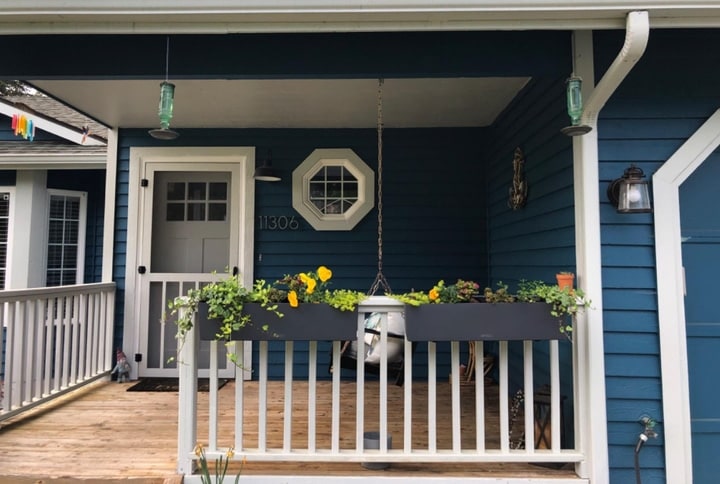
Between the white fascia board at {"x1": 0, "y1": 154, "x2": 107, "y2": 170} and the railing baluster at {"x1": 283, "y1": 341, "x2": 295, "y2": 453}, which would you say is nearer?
the railing baluster at {"x1": 283, "y1": 341, "x2": 295, "y2": 453}

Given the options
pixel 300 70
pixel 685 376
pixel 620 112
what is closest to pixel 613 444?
pixel 685 376

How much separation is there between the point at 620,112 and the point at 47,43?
9.24 feet

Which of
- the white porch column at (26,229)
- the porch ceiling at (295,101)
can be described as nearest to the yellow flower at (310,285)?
the porch ceiling at (295,101)

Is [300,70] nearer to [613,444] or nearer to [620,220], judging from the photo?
[620,220]

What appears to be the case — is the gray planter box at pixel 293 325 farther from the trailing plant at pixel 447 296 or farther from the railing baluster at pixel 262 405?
the trailing plant at pixel 447 296

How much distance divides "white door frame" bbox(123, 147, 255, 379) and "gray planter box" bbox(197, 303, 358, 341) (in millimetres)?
1888

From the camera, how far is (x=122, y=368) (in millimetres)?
3729

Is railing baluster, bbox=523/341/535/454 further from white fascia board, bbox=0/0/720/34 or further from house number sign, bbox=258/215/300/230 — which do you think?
house number sign, bbox=258/215/300/230

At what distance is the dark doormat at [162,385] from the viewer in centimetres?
348

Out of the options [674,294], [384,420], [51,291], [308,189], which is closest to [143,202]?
[51,291]

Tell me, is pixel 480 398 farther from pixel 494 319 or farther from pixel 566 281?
pixel 566 281

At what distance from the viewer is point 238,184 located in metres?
3.94

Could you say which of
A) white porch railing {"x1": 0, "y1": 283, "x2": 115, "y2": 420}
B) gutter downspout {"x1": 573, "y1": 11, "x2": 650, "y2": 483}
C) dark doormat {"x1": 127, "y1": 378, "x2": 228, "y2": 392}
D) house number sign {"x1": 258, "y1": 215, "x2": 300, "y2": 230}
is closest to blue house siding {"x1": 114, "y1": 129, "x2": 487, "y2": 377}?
house number sign {"x1": 258, "y1": 215, "x2": 300, "y2": 230}

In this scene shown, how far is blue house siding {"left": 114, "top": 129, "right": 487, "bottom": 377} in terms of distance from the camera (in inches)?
154
